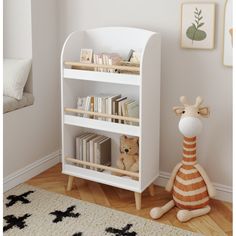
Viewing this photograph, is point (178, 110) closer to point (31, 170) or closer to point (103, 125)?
point (103, 125)

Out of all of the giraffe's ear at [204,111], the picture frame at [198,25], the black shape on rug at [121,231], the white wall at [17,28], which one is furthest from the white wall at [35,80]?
the giraffe's ear at [204,111]

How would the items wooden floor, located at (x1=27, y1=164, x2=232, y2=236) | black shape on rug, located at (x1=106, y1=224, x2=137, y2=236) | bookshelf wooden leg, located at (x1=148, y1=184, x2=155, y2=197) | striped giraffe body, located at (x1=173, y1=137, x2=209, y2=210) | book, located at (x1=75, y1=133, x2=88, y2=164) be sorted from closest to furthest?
black shape on rug, located at (x1=106, y1=224, x2=137, y2=236) < wooden floor, located at (x1=27, y1=164, x2=232, y2=236) < striped giraffe body, located at (x1=173, y1=137, x2=209, y2=210) < bookshelf wooden leg, located at (x1=148, y1=184, x2=155, y2=197) < book, located at (x1=75, y1=133, x2=88, y2=164)

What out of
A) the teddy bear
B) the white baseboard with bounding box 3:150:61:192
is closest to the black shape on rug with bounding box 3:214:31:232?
the white baseboard with bounding box 3:150:61:192

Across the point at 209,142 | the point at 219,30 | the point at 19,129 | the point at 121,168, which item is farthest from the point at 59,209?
the point at 219,30

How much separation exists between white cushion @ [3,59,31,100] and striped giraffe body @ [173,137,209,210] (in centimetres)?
126

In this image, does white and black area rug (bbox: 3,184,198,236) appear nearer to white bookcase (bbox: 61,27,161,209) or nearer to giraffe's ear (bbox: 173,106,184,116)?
white bookcase (bbox: 61,27,161,209)

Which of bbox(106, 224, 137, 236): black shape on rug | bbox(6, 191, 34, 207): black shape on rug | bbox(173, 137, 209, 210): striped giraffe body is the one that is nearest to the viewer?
bbox(106, 224, 137, 236): black shape on rug

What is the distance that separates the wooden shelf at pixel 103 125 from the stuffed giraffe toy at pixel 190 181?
1.01 ft

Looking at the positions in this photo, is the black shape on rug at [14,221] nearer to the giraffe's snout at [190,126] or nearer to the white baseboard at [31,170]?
the white baseboard at [31,170]

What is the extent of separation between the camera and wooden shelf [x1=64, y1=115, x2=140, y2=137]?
2.86 m

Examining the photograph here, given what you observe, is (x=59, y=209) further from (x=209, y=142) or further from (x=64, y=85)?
(x=209, y=142)

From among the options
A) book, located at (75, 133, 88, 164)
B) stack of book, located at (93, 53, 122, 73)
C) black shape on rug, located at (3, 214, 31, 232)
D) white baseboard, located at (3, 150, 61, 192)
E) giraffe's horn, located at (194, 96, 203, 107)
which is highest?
stack of book, located at (93, 53, 122, 73)

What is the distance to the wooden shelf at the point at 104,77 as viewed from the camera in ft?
9.14

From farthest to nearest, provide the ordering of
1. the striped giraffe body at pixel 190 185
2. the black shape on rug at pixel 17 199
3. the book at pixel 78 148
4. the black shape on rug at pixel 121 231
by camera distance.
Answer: the book at pixel 78 148
the black shape on rug at pixel 17 199
the striped giraffe body at pixel 190 185
the black shape on rug at pixel 121 231
